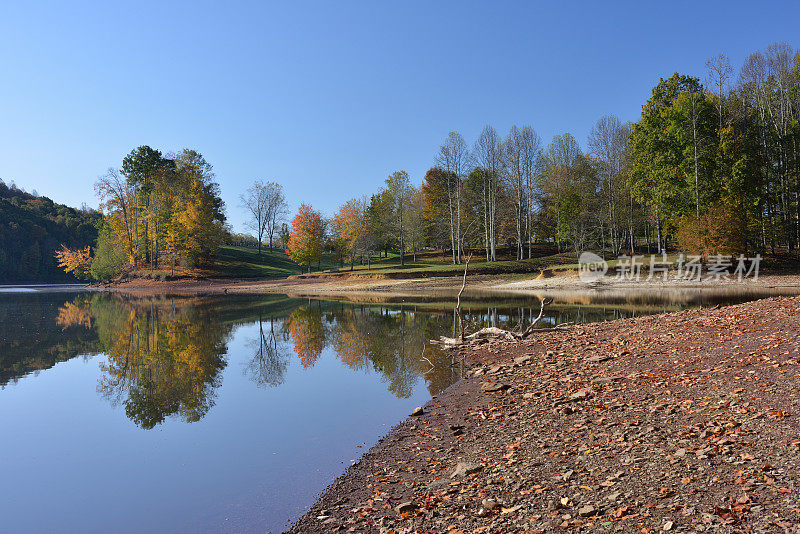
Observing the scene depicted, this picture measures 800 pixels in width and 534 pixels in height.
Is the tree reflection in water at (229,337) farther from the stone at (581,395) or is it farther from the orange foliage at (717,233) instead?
the orange foliage at (717,233)

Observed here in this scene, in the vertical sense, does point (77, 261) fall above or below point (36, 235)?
below

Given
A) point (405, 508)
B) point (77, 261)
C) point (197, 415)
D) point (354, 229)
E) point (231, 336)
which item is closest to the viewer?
point (405, 508)

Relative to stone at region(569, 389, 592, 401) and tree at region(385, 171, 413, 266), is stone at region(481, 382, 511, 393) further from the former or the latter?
tree at region(385, 171, 413, 266)

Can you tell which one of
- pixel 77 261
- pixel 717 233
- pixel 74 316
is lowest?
pixel 74 316

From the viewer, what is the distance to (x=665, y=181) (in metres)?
38.8

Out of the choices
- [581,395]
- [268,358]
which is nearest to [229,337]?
[268,358]

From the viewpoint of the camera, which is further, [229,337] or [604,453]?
[229,337]

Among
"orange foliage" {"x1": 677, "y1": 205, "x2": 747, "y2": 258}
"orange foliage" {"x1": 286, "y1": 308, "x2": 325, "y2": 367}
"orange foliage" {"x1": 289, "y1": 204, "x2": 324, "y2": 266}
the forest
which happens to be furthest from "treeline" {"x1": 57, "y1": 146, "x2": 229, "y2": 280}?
"orange foliage" {"x1": 677, "y1": 205, "x2": 747, "y2": 258}

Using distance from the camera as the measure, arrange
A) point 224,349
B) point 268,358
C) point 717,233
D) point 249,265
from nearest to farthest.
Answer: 1. point 268,358
2. point 224,349
3. point 717,233
4. point 249,265

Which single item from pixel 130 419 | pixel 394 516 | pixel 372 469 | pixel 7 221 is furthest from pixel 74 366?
pixel 7 221

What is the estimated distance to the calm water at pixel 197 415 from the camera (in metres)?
5.82

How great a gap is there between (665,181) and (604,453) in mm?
40294

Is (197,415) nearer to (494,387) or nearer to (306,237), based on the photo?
(494,387)

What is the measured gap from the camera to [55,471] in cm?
699
